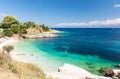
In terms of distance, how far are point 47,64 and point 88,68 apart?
752 centimetres

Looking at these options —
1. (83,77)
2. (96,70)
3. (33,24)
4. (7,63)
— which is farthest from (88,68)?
(33,24)

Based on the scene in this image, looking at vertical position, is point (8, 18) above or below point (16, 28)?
above

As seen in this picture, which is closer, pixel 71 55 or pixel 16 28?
pixel 71 55

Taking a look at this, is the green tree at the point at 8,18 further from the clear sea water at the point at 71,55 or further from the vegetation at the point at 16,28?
the clear sea water at the point at 71,55

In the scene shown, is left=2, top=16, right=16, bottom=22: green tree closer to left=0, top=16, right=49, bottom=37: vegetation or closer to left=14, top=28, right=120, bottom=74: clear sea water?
left=0, top=16, right=49, bottom=37: vegetation

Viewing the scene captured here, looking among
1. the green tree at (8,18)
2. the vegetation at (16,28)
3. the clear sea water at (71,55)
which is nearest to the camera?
the clear sea water at (71,55)

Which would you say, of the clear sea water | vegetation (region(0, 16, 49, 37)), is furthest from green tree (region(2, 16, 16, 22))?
the clear sea water

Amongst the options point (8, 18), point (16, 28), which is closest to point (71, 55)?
point (16, 28)

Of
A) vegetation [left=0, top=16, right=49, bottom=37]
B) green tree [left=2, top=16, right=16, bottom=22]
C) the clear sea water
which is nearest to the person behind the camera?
the clear sea water

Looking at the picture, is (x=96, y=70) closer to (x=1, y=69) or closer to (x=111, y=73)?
(x=111, y=73)

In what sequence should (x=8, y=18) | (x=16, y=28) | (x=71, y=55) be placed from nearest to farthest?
(x=71, y=55) < (x=16, y=28) < (x=8, y=18)

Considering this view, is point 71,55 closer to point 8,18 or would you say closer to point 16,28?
point 16,28

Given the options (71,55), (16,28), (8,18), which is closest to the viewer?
(71,55)

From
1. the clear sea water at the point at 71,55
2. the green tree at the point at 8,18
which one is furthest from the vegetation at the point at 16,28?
the clear sea water at the point at 71,55
